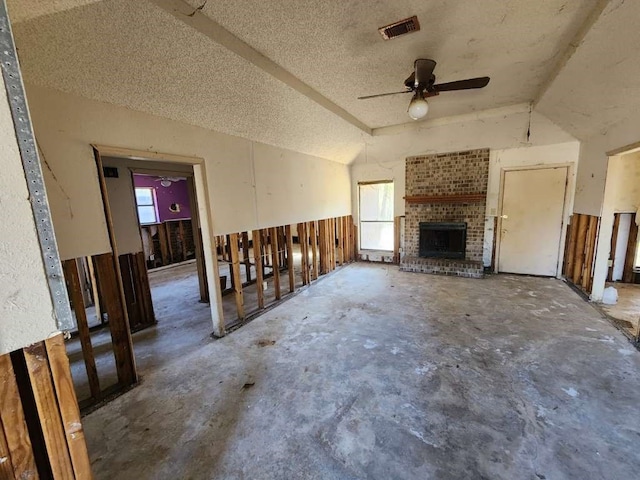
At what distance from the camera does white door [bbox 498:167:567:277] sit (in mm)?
4504

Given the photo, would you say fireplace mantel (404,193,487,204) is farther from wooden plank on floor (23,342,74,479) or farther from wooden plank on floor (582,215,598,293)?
wooden plank on floor (23,342,74,479)

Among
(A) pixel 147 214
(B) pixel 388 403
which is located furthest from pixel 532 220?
(A) pixel 147 214

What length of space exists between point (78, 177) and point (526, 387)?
378cm

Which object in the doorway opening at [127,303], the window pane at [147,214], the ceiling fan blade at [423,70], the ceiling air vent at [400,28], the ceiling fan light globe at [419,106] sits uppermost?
the ceiling air vent at [400,28]

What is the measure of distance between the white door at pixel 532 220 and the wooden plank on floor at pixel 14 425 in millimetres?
6027

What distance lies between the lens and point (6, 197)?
783 millimetres

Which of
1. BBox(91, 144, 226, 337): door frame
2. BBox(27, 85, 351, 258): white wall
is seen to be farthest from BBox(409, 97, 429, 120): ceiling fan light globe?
BBox(91, 144, 226, 337): door frame

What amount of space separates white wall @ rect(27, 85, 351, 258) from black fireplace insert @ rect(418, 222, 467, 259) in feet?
9.01

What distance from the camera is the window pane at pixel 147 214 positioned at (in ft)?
22.8

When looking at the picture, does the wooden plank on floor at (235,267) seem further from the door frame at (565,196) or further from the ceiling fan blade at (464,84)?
the door frame at (565,196)

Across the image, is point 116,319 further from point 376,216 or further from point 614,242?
point 614,242

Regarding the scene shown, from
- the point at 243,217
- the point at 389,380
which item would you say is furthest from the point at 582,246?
the point at 243,217

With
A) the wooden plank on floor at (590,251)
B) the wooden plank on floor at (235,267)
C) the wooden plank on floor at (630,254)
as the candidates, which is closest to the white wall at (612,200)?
the wooden plank on floor at (590,251)

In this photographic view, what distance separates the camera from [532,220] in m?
4.67
